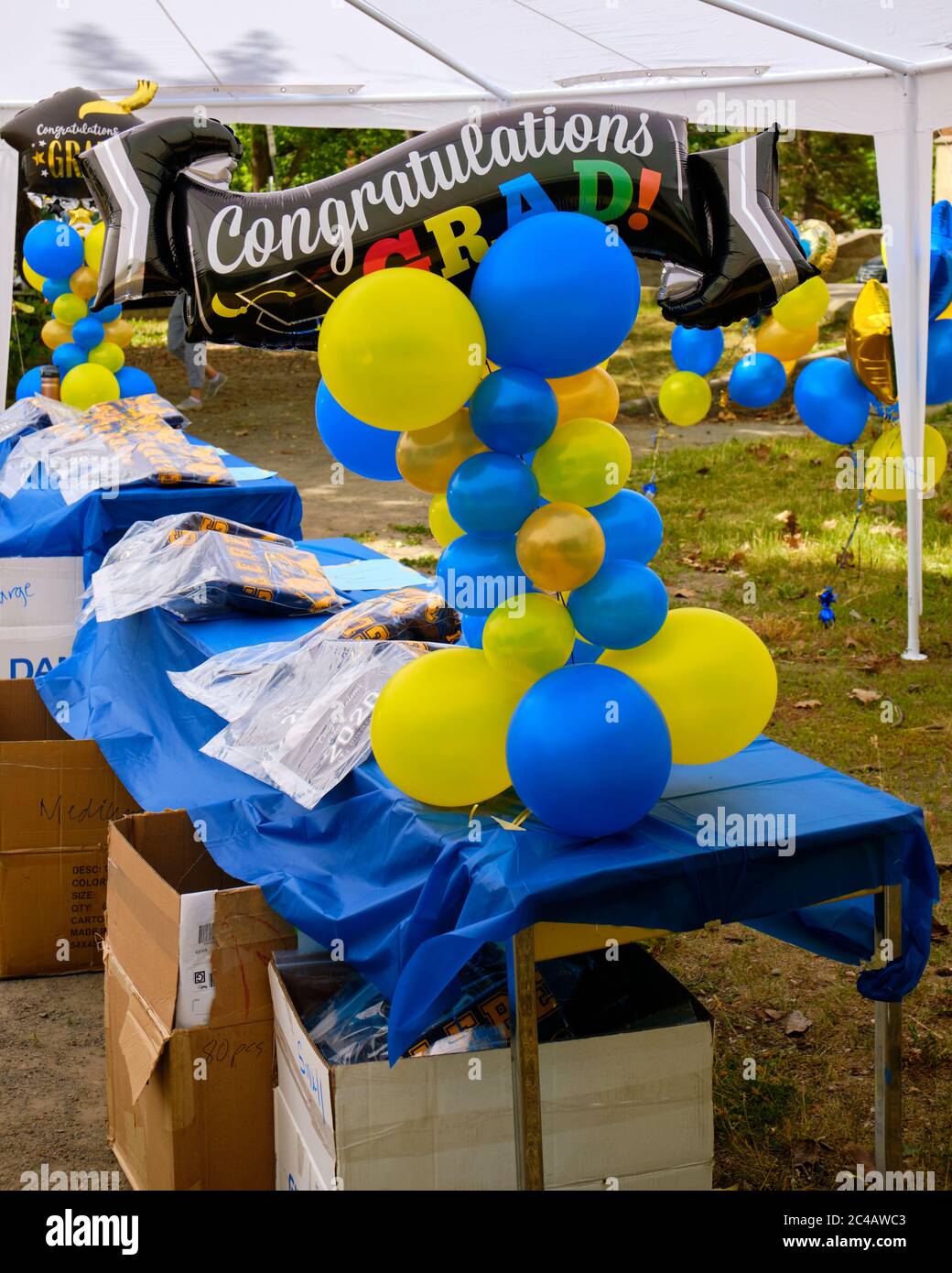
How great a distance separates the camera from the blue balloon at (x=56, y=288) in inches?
254

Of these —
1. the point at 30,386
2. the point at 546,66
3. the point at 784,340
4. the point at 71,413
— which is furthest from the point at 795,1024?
the point at 30,386

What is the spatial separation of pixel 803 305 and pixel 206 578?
364 cm

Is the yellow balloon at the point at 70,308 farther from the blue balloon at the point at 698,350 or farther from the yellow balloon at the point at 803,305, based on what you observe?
the yellow balloon at the point at 803,305

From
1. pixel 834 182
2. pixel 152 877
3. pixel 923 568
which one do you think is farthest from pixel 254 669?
pixel 834 182

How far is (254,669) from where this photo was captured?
131 inches

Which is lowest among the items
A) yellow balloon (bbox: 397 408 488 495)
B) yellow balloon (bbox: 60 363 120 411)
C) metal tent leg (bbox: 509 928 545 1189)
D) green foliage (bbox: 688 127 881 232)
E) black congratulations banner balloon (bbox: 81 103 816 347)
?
metal tent leg (bbox: 509 928 545 1189)

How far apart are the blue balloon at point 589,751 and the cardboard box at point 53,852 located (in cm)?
167

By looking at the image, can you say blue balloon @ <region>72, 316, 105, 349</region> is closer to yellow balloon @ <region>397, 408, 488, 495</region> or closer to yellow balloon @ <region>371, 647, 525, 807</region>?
yellow balloon @ <region>397, 408, 488, 495</region>

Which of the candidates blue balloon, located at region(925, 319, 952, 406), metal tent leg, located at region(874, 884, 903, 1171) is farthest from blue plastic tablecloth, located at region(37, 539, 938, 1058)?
blue balloon, located at region(925, 319, 952, 406)

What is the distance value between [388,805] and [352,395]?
2.67ft

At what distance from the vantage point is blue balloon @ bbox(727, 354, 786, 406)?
6844 millimetres

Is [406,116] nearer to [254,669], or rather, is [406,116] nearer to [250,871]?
[254,669]

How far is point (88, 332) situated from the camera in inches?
254

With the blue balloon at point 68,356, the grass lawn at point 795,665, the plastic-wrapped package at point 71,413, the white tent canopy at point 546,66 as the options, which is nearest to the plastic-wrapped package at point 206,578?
the grass lawn at point 795,665
